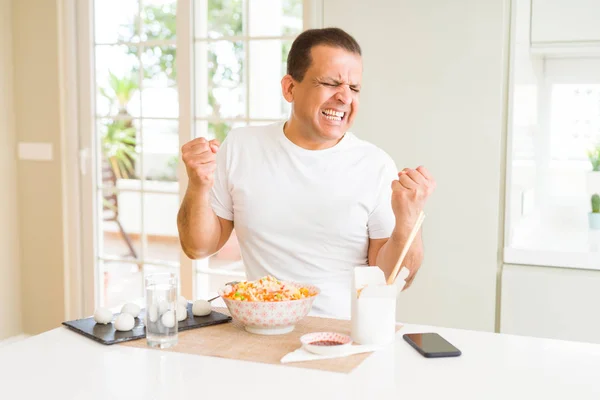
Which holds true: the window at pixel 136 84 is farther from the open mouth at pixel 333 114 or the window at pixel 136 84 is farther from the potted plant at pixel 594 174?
the potted plant at pixel 594 174

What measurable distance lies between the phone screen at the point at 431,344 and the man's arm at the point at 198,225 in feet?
2.43

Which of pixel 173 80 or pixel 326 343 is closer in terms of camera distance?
pixel 326 343

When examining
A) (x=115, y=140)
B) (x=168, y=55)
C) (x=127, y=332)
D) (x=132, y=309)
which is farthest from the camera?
(x=115, y=140)

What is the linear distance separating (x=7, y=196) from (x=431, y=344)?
299cm

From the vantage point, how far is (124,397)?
136cm

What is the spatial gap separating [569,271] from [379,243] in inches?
38.1

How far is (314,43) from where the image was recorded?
2.26 meters

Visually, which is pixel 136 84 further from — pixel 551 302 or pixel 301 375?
pixel 301 375

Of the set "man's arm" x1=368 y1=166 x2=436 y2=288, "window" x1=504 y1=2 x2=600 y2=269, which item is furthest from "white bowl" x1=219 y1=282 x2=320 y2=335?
"window" x1=504 y1=2 x2=600 y2=269

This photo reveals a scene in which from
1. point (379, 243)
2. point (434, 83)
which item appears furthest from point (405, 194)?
point (434, 83)

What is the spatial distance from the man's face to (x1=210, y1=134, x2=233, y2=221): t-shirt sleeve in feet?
0.93

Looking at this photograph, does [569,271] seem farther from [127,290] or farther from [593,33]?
[127,290]

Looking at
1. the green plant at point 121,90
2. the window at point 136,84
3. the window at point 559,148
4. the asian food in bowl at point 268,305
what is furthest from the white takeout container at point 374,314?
the green plant at point 121,90

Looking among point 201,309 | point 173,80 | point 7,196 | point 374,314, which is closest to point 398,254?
point 374,314
